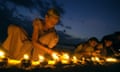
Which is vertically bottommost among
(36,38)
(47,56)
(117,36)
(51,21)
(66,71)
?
(66,71)

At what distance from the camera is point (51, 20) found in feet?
25.0

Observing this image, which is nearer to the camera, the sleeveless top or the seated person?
the sleeveless top

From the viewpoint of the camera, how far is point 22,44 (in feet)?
24.7

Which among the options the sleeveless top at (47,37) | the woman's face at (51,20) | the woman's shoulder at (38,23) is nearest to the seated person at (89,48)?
the sleeveless top at (47,37)

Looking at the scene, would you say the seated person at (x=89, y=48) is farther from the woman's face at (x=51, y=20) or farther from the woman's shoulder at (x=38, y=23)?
the woman's shoulder at (x=38, y=23)

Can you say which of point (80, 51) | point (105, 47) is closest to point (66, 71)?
point (80, 51)

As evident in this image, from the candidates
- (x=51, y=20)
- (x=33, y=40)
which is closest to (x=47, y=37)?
(x=33, y=40)

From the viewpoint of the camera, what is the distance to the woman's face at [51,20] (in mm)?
7586

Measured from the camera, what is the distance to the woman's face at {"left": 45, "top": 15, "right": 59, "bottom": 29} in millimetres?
7586

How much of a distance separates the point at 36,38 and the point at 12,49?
85 cm

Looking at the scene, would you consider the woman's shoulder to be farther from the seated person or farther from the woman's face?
the seated person

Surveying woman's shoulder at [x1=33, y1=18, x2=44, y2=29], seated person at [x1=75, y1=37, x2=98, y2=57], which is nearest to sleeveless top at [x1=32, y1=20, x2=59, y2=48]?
woman's shoulder at [x1=33, y1=18, x2=44, y2=29]

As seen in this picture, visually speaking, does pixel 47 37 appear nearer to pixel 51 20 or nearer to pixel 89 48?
pixel 51 20

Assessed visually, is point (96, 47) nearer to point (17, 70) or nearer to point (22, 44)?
point (22, 44)
